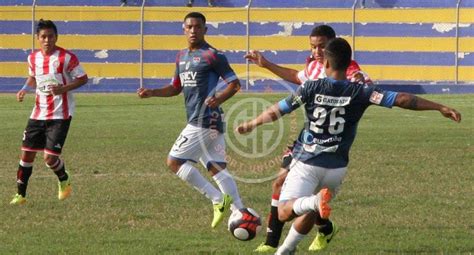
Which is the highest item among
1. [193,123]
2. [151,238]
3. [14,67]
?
[193,123]

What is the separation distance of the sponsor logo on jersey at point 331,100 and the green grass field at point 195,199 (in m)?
1.51

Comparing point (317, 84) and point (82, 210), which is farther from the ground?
point (317, 84)

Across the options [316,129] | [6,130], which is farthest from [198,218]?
[6,130]

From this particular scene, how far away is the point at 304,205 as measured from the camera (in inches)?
325

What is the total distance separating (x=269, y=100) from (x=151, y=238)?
21.7 meters

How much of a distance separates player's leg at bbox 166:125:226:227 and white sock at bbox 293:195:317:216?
2.52 meters

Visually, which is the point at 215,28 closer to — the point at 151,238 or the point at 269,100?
the point at 269,100

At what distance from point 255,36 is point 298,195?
31849mm

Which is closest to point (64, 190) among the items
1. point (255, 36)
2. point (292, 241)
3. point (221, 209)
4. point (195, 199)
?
point (195, 199)

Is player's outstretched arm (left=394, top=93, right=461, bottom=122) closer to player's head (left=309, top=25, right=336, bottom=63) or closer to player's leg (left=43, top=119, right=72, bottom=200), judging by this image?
player's head (left=309, top=25, right=336, bottom=63)

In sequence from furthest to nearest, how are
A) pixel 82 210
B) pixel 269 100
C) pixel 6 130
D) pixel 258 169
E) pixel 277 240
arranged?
1. pixel 269 100
2. pixel 6 130
3. pixel 258 169
4. pixel 82 210
5. pixel 277 240

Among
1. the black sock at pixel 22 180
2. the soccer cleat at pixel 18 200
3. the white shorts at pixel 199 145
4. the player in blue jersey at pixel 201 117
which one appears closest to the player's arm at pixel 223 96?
the player in blue jersey at pixel 201 117

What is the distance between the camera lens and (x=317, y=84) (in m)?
8.37

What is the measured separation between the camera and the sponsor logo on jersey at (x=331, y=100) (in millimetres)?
8336
